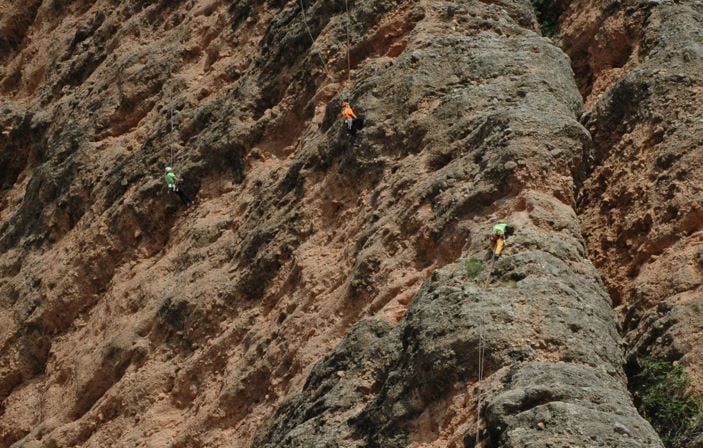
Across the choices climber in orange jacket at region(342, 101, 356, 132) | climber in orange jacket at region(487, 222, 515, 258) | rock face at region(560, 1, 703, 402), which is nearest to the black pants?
climber in orange jacket at region(342, 101, 356, 132)

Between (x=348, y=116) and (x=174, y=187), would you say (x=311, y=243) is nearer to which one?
(x=348, y=116)

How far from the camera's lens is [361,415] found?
11141 mm

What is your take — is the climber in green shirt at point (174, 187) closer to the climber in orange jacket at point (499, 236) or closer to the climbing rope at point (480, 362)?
the climber in orange jacket at point (499, 236)

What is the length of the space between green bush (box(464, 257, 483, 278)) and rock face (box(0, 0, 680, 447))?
0.20ft

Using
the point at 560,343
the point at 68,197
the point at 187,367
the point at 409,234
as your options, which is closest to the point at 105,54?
the point at 68,197

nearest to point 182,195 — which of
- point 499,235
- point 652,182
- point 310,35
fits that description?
point 310,35

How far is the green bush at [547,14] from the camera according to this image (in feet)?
51.2

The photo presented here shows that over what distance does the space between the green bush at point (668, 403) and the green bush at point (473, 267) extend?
1439mm

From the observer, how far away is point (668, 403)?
35.1ft

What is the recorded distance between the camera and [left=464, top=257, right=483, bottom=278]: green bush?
37.0ft

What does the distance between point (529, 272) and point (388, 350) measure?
1289 millimetres

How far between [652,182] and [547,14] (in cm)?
402

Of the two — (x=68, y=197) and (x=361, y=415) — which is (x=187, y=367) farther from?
(x=68, y=197)

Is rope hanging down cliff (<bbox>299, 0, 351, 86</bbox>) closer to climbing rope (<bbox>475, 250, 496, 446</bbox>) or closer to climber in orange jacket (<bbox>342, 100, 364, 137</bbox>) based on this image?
climber in orange jacket (<bbox>342, 100, 364, 137</bbox>)
